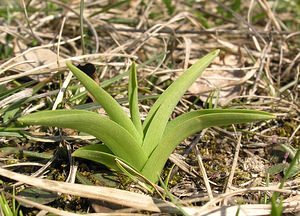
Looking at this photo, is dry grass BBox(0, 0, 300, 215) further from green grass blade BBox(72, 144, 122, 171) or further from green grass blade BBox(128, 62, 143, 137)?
green grass blade BBox(128, 62, 143, 137)

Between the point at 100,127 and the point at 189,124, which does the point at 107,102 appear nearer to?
the point at 100,127

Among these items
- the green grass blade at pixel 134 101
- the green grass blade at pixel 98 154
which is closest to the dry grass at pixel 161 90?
the green grass blade at pixel 98 154

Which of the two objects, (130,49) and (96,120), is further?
(130,49)

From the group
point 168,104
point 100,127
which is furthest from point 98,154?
point 168,104

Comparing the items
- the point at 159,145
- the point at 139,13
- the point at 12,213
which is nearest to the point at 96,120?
the point at 159,145

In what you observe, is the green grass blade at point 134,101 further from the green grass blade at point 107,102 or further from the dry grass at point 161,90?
the dry grass at point 161,90

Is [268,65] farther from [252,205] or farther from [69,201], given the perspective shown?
[69,201]

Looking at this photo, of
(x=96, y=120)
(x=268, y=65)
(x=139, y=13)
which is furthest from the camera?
(x=139, y=13)
